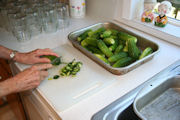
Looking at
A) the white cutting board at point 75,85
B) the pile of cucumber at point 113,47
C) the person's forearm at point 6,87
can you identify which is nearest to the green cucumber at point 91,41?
the pile of cucumber at point 113,47

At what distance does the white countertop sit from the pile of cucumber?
0.06 m

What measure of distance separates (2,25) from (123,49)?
35.7 inches

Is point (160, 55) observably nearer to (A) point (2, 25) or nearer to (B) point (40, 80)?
(B) point (40, 80)

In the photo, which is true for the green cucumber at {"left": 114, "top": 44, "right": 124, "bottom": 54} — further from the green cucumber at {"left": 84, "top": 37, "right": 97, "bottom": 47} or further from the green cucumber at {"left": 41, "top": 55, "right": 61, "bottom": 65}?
the green cucumber at {"left": 41, "top": 55, "right": 61, "bottom": 65}

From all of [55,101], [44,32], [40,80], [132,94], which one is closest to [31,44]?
[44,32]

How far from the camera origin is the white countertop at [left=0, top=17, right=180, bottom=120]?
58 centimetres

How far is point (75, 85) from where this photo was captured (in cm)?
68

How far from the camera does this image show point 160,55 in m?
0.83

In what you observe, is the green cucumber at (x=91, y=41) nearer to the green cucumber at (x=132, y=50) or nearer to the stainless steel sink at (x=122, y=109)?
the green cucumber at (x=132, y=50)

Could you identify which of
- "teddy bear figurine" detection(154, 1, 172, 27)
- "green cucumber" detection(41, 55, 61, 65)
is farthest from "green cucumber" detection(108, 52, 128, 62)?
"teddy bear figurine" detection(154, 1, 172, 27)

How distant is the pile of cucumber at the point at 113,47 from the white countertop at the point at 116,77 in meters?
0.06

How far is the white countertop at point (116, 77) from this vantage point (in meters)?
0.58

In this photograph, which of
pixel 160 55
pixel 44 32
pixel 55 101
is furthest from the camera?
pixel 44 32

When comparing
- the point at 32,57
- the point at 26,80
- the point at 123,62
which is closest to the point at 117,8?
the point at 123,62
